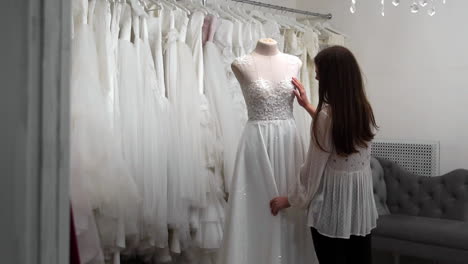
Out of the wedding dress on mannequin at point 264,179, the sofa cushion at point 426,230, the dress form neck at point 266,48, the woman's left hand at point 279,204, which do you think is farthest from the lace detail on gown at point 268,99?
the sofa cushion at point 426,230

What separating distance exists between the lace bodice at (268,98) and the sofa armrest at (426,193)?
178 cm

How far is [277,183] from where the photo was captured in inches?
83.5

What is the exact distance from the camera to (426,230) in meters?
3.04

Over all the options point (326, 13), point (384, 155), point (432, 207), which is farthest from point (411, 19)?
point (432, 207)

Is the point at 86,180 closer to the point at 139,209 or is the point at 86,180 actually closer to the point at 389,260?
the point at 139,209

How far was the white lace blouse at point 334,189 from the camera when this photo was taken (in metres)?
1.92

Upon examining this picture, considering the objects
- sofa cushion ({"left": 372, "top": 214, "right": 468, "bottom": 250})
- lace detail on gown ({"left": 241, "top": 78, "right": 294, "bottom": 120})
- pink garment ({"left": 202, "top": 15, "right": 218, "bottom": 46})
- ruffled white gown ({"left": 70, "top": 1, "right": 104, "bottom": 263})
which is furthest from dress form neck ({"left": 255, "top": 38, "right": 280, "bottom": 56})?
sofa cushion ({"left": 372, "top": 214, "right": 468, "bottom": 250})

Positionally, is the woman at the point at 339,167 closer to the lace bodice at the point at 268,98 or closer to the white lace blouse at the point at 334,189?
the white lace blouse at the point at 334,189

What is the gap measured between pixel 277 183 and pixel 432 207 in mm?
1796

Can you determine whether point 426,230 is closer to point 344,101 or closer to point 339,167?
point 339,167

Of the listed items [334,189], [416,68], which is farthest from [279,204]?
[416,68]

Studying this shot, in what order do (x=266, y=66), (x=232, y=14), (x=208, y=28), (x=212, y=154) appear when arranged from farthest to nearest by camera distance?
(x=232, y=14)
(x=208, y=28)
(x=212, y=154)
(x=266, y=66)

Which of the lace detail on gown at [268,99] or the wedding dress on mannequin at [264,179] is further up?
the lace detail on gown at [268,99]

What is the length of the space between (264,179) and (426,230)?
58.2 inches
